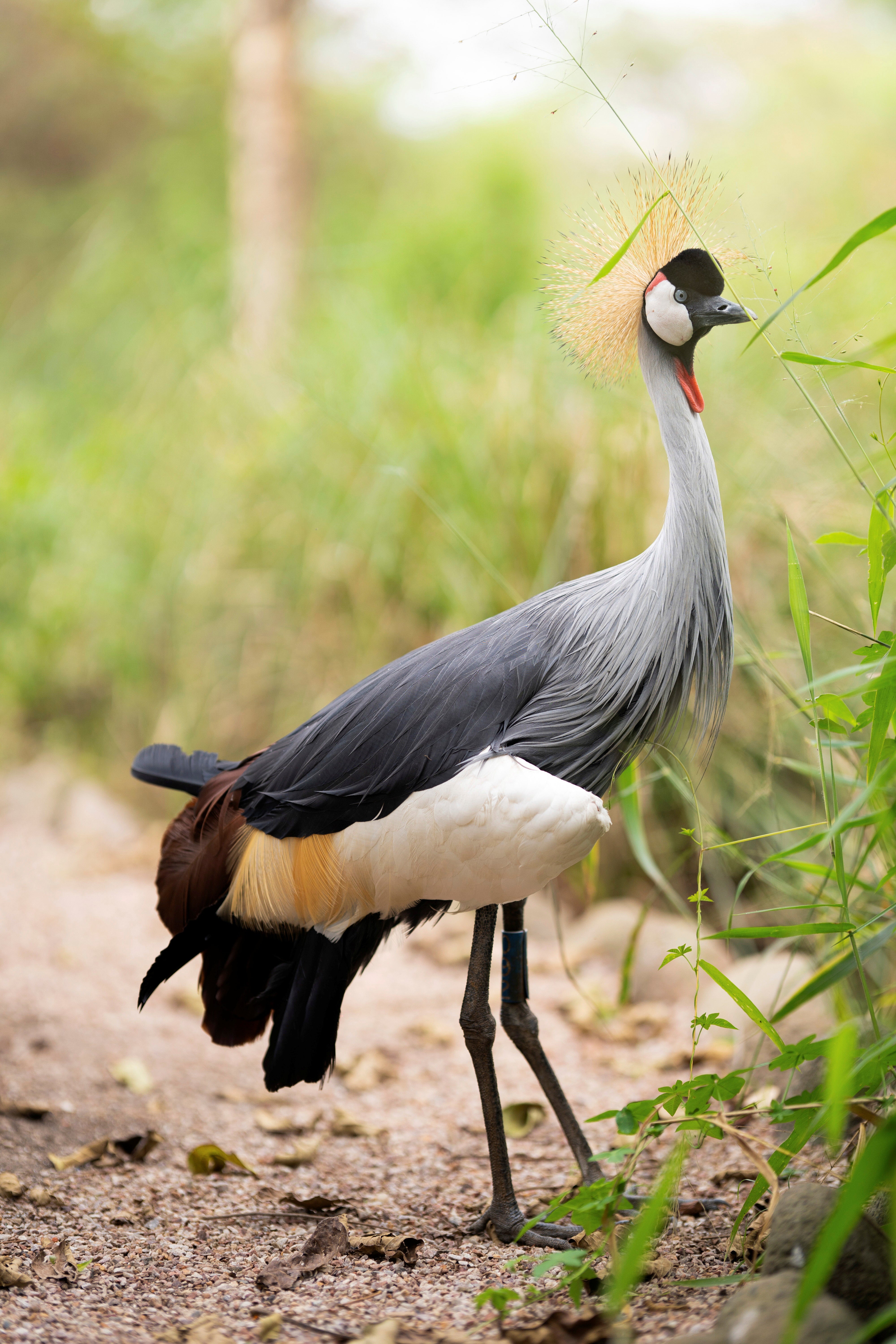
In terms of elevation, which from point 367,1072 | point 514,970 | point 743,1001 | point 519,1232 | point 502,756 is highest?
point 502,756

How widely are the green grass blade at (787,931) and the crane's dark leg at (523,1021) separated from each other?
680mm

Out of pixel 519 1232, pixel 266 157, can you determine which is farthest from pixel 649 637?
pixel 266 157

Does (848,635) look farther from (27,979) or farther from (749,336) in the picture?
(27,979)

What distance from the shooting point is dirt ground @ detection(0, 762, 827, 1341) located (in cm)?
174

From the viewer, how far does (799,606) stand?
183cm

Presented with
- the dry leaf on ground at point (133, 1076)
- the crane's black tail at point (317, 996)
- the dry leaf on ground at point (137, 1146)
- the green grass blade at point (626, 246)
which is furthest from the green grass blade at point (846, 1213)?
the dry leaf on ground at point (133, 1076)

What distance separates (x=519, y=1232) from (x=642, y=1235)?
2.71 feet

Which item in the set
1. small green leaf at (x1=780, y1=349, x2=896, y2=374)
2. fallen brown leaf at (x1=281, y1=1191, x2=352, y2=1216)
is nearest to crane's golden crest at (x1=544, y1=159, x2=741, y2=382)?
small green leaf at (x1=780, y1=349, x2=896, y2=374)

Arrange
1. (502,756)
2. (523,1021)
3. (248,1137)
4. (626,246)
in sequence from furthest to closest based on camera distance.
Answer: (248,1137) < (523,1021) < (502,756) < (626,246)

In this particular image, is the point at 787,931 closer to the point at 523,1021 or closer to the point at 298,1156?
the point at 523,1021

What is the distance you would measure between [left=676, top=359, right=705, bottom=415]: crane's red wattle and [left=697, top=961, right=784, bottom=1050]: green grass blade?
42.3 inches

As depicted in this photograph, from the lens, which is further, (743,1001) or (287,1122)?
(287,1122)

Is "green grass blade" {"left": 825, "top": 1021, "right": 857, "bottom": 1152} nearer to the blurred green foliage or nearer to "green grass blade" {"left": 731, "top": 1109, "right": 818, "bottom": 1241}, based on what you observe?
"green grass blade" {"left": 731, "top": 1109, "right": 818, "bottom": 1241}

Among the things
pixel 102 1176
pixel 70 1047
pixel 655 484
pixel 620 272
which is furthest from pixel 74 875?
pixel 620 272
